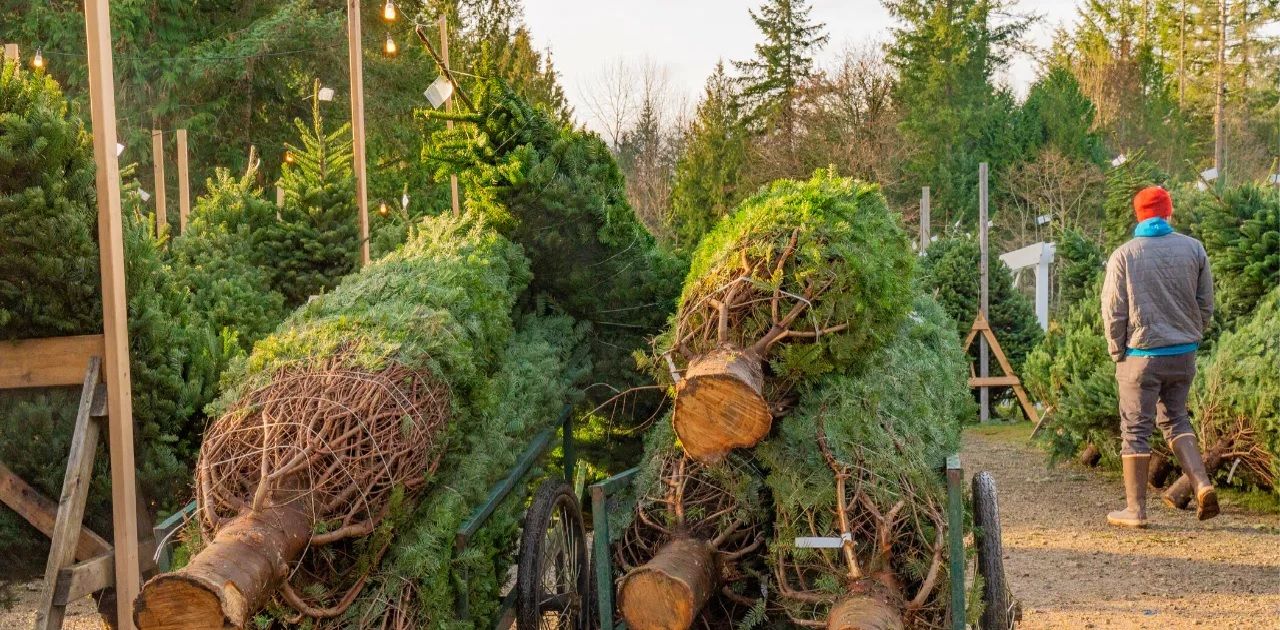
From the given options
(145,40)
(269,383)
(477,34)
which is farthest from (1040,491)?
(477,34)

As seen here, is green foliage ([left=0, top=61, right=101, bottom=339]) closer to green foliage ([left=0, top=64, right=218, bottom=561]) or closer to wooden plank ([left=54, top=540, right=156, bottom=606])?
green foliage ([left=0, top=64, right=218, bottom=561])

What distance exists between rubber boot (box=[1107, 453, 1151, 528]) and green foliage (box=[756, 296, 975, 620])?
3132 mm

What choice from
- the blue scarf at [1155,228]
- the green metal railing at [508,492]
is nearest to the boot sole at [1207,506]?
the blue scarf at [1155,228]

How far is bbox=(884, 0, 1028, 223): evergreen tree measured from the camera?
35.8 meters

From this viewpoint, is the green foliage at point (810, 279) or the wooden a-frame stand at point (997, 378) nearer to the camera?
the green foliage at point (810, 279)

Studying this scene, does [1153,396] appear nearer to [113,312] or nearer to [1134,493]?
[1134,493]

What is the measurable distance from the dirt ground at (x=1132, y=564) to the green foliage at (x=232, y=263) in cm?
481

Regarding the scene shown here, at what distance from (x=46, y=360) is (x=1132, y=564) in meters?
5.95

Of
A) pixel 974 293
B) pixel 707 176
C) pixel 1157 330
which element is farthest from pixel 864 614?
pixel 707 176

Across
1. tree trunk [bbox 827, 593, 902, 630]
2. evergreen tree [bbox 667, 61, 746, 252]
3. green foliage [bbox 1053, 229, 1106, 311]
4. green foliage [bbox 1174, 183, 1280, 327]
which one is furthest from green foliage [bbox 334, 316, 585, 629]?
evergreen tree [bbox 667, 61, 746, 252]

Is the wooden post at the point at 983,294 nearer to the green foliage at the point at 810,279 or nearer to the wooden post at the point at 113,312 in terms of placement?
the green foliage at the point at 810,279

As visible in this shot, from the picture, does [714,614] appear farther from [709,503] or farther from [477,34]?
[477,34]

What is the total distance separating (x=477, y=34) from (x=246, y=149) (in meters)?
13.2

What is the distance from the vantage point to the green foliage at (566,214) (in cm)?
596
